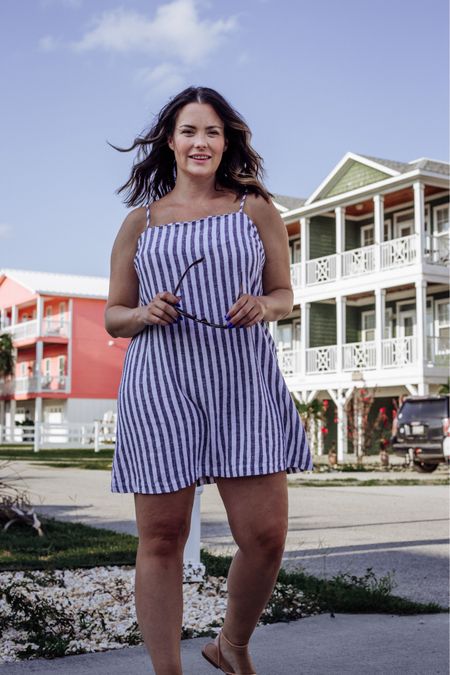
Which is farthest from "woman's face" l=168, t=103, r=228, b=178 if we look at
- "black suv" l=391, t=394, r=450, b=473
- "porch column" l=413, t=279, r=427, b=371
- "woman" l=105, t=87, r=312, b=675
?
"porch column" l=413, t=279, r=427, b=371

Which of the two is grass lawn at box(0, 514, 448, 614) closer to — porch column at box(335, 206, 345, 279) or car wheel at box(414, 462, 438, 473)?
car wheel at box(414, 462, 438, 473)

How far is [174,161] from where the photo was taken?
3.20 m

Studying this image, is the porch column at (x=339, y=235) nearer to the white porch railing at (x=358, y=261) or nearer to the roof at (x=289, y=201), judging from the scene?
the white porch railing at (x=358, y=261)

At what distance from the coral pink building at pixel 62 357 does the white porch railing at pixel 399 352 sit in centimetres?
2518

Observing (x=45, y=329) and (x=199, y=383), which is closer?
(x=199, y=383)

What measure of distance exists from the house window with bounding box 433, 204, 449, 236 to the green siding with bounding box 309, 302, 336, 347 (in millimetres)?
4905

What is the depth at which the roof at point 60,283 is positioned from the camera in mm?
52719

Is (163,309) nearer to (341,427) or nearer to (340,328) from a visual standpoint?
(341,427)

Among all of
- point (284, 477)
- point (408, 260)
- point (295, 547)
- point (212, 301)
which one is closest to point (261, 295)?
point (212, 301)

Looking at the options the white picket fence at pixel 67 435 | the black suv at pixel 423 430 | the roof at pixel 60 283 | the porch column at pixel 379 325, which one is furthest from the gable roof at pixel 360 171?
the roof at pixel 60 283

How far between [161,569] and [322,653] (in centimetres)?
122

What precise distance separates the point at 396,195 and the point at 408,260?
3.03 m

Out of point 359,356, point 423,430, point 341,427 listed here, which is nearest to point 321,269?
point 359,356

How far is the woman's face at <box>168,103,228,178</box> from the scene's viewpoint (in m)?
2.98
